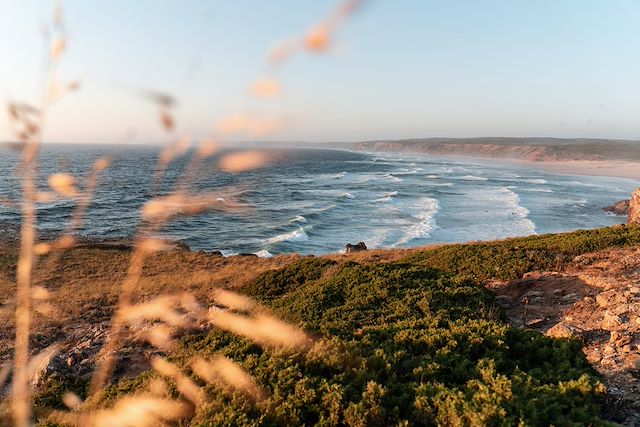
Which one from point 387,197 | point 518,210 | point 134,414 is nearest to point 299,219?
point 387,197

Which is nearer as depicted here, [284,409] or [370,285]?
[284,409]

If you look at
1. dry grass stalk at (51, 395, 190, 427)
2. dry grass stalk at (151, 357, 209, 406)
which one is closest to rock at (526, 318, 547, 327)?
dry grass stalk at (151, 357, 209, 406)

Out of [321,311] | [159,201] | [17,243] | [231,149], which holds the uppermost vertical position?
[231,149]

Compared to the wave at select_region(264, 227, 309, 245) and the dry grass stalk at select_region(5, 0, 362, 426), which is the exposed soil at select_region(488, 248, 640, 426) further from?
the wave at select_region(264, 227, 309, 245)

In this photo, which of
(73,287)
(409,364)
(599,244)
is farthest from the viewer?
(73,287)

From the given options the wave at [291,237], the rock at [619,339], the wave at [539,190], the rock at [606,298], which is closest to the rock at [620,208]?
the wave at [539,190]

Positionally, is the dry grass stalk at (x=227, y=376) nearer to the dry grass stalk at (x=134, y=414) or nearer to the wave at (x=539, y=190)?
the dry grass stalk at (x=134, y=414)

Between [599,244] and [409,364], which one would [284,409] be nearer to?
[409,364]

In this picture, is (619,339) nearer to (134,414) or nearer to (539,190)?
(134,414)

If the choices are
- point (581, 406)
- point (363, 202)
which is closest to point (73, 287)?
point (581, 406)
